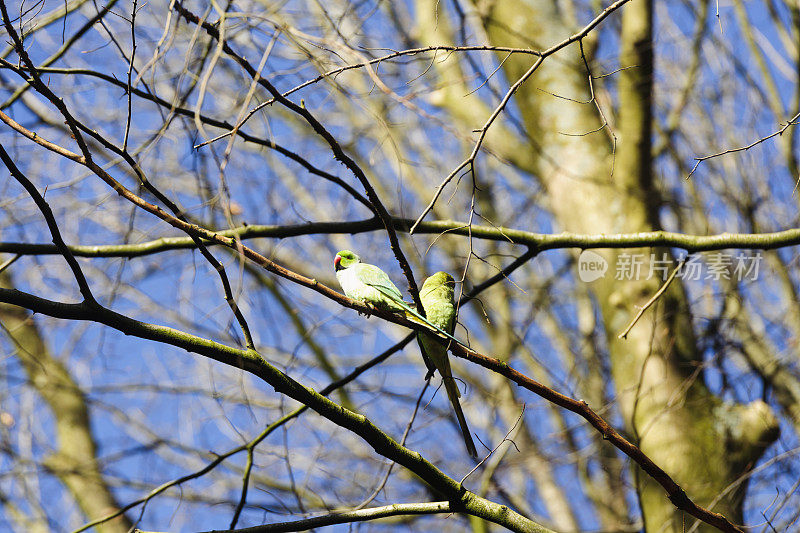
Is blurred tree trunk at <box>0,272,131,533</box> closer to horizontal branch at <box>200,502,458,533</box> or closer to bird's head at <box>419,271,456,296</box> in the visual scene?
bird's head at <box>419,271,456,296</box>

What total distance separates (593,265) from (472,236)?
1.70 metres

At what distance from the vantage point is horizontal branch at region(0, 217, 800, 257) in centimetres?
299

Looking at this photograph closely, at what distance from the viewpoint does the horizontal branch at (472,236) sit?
299 centimetres

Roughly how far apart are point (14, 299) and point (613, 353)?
11.2ft

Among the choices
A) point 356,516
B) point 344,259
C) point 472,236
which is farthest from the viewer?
point 344,259

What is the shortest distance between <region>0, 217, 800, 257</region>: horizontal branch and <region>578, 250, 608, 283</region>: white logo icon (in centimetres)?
129

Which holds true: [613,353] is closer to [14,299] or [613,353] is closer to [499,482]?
[499,482]

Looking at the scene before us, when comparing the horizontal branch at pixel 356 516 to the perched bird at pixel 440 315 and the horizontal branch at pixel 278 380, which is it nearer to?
the horizontal branch at pixel 278 380

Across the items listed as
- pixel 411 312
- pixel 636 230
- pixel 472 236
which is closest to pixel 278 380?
pixel 411 312

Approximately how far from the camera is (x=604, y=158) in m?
4.58

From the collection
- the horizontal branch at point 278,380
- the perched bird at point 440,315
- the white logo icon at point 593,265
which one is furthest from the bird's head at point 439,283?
the horizontal branch at point 278,380

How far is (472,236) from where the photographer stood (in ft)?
10.1

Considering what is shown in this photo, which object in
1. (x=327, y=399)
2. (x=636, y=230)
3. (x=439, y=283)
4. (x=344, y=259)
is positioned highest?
(x=636, y=230)

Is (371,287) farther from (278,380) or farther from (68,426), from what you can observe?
(68,426)
